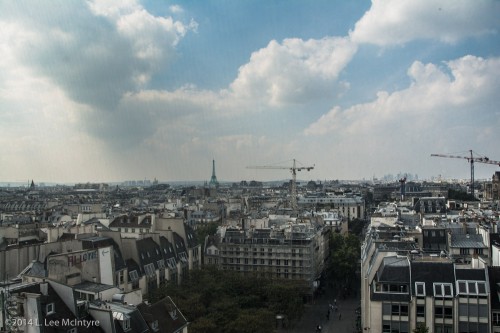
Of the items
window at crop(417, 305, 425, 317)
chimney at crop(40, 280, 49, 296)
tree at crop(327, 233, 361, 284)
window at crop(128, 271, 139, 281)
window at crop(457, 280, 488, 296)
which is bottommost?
tree at crop(327, 233, 361, 284)

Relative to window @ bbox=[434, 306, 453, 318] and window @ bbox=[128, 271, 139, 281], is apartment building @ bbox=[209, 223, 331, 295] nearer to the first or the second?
window @ bbox=[128, 271, 139, 281]

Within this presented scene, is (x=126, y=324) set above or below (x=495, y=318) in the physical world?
above

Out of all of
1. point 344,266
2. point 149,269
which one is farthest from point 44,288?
point 344,266

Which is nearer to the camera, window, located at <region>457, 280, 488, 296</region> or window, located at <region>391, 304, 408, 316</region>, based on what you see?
window, located at <region>457, 280, 488, 296</region>

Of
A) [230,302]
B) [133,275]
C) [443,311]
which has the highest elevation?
[443,311]

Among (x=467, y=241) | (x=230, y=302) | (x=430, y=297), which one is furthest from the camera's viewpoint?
(x=467, y=241)

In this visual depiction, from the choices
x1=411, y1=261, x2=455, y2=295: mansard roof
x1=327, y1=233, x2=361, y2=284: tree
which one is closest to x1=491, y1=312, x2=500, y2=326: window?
x1=411, y1=261, x2=455, y2=295: mansard roof

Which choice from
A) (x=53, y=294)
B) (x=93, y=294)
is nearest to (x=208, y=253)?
(x=93, y=294)

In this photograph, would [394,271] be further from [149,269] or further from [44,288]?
[149,269]

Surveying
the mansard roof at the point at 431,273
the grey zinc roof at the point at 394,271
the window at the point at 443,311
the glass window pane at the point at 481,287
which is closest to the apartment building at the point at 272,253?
the grey zinc roof at the point at 394,271
